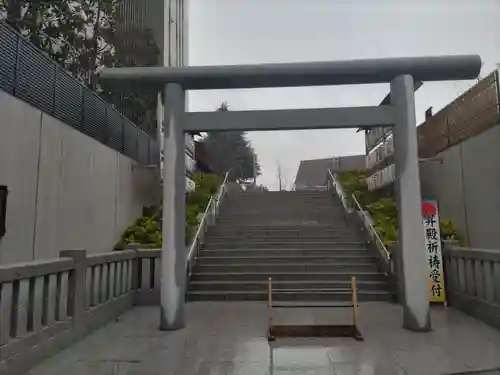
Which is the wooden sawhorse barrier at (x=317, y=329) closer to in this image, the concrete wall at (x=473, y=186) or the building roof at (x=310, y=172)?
the concrete wall at (x=473, y=186)

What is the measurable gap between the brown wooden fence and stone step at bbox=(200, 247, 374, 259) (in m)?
3.82

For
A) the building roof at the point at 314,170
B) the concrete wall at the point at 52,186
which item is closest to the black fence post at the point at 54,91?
the concrete wall at the point at 52,186

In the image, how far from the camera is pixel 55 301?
511 centimetres

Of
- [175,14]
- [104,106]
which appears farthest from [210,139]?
[104,106]

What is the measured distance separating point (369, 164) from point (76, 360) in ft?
45.9

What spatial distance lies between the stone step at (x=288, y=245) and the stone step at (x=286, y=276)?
151cm

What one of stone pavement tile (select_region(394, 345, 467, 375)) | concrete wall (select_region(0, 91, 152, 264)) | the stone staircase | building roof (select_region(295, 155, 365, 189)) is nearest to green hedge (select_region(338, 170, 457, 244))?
the stone staircase

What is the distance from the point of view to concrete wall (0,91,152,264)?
611 centimetres

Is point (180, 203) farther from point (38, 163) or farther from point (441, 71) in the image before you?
point (441, 71)

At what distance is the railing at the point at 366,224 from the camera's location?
9.39 metres

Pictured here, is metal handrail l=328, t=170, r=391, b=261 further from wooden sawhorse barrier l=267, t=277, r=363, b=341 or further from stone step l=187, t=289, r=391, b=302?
wooden sawhorse barrier l=267, t=277, r=363, b=341

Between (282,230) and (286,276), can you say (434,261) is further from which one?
(282,230)

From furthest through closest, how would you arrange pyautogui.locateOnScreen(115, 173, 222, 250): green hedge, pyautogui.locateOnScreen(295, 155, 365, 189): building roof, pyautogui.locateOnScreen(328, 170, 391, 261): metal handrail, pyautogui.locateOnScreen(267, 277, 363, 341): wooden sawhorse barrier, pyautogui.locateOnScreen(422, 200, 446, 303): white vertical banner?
pyautogui.locateOnScreen(295, 155, 365, 189): building roof
pyautogui.locateOnScreen(115, 173, 222, 250): green hedge
pyautogui.locateOnScreen(328, 170, 391, 261): metal handrail
pyautogui.locateOnScreen(422, 200, 446, 303): white vertical banner
pyautogui.locateOnScreen(267, 277, 363, 341): wooden sawhorse barrier

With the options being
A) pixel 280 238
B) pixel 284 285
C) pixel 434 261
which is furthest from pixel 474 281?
pixel 280 238
